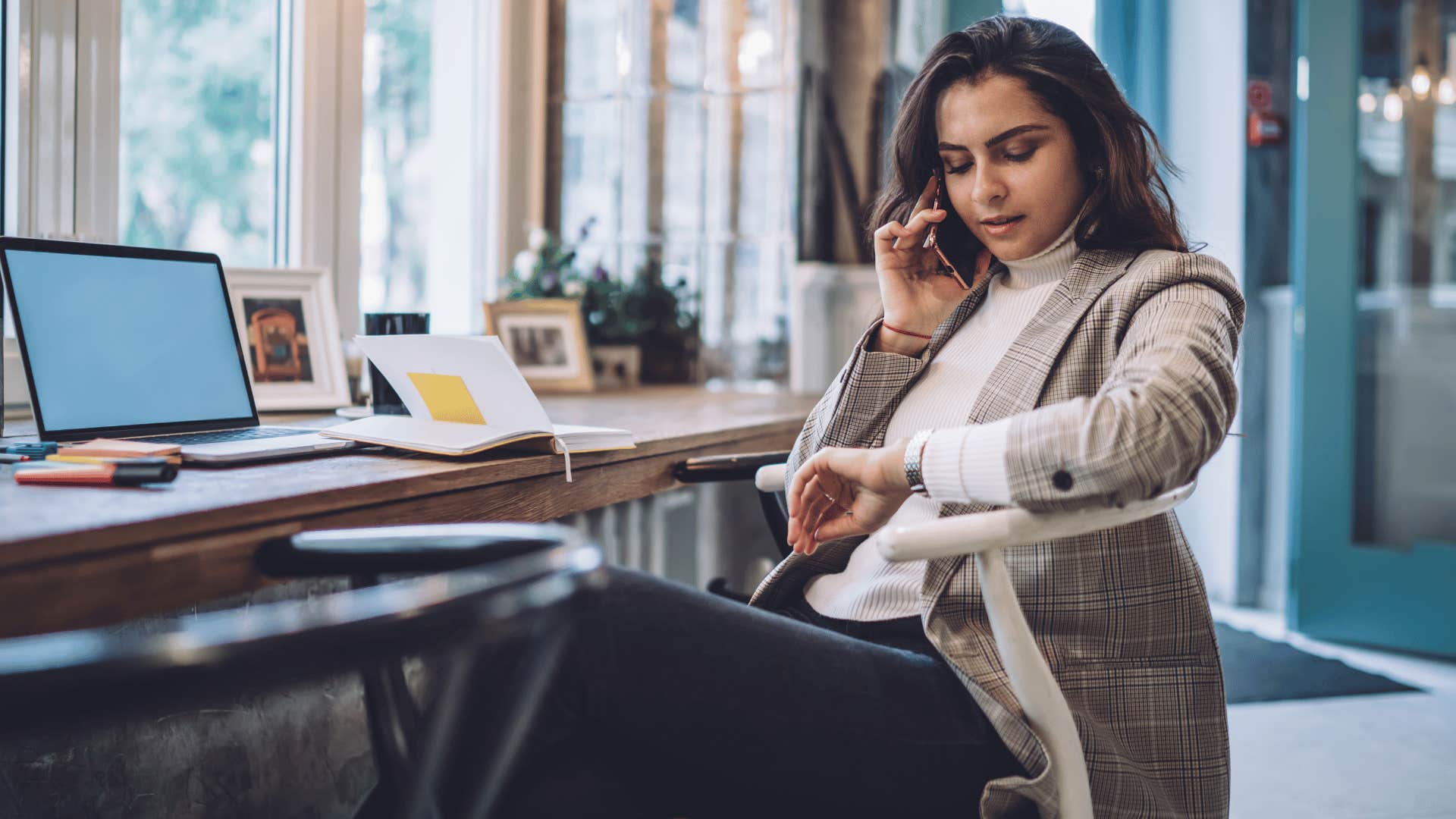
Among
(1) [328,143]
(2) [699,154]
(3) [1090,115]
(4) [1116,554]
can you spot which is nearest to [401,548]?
(4) [1116,554]

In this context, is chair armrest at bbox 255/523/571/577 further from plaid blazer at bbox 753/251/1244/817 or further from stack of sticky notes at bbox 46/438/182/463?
plaid blazer at bbox 753/251/1244/817

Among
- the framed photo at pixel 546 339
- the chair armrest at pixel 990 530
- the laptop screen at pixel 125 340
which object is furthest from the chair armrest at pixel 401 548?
the framed photo at pixel 546 339

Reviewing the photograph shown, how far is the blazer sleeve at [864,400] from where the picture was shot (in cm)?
126

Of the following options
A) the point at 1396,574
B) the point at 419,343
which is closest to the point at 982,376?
the point at 419,343

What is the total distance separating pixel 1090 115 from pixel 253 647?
1.05 meters

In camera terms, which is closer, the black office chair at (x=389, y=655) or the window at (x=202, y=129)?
the black office chair at (x=389, y=655)

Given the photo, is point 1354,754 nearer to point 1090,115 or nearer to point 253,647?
point 1090,115

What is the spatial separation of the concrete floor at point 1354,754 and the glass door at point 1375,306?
302 millimetres

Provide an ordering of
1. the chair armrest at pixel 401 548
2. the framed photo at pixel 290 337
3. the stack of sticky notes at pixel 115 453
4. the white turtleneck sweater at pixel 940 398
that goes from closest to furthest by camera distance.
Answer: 1. the chair armrest at pixel 401 548
2. the stack of sticky notes at pixel 115 453
3. the white turtleneck sweater at pixel 940 398
4. the framed photo at pixel 290 337

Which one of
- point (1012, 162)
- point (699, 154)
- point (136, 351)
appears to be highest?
point (699, 154)

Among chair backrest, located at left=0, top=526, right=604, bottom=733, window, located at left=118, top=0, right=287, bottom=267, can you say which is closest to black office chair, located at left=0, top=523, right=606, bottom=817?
chair backrest, located at left=0, top=526, right=604, bottom=733

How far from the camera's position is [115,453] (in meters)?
0.97

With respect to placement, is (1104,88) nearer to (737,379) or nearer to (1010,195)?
(1010,195)

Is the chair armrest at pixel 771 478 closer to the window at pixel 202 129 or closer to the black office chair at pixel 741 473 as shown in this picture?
the black office chair at pixel 741 473
